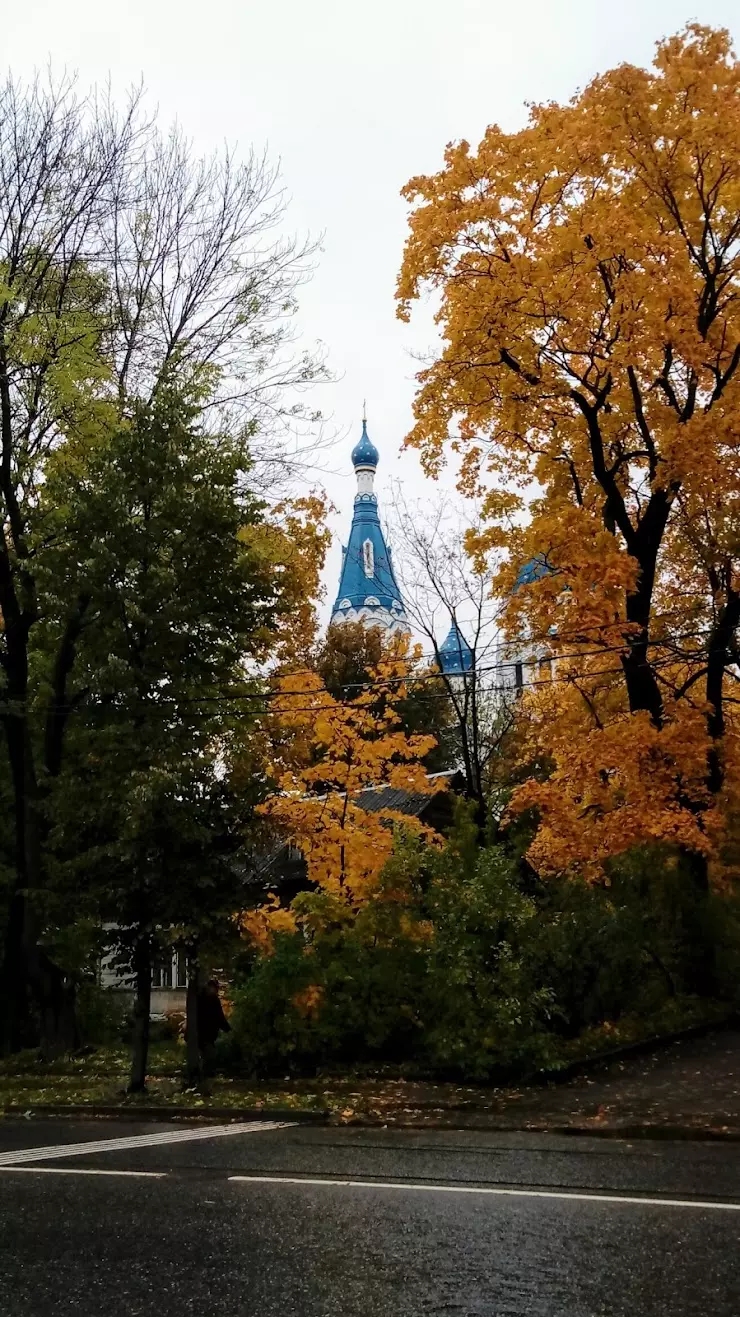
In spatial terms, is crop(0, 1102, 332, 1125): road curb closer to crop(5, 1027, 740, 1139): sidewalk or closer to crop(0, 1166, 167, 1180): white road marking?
crop(5, 1027, 740, 1139): sidewalk

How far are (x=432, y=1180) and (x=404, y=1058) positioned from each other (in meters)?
7.60

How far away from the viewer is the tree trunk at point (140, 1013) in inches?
557

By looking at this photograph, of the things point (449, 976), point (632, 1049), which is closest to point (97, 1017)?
point (449, 976)

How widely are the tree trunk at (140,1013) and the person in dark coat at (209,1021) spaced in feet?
2.76

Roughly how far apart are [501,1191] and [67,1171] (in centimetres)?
373

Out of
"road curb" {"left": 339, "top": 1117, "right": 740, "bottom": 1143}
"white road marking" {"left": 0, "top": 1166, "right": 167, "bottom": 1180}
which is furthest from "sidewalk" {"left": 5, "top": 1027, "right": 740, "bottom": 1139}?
"white road marking" {"left": 0, "top": 1166, "right": 167, "bottom": 1180}

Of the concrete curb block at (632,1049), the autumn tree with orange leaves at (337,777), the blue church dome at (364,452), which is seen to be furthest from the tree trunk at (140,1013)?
the blue church dome at (364,452)

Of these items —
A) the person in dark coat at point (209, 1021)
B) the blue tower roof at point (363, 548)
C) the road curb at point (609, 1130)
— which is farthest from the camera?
the blue tower roof at point (363, 548)

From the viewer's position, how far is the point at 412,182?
55.8ft

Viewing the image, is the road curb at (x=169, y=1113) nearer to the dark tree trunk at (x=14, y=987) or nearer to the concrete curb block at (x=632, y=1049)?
the concrete curb block at (x=632, y=1049)

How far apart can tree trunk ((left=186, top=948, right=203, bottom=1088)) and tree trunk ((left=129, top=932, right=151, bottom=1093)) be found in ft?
1.85

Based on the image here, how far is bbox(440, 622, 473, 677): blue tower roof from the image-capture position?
997 inches

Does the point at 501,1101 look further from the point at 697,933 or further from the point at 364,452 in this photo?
the point at 364,452

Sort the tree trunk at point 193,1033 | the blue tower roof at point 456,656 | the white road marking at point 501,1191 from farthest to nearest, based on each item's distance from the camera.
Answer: the blue tower roof at point 456,656 < the tree trunk at point 193,1033 < the white road marking at point 501,1191
